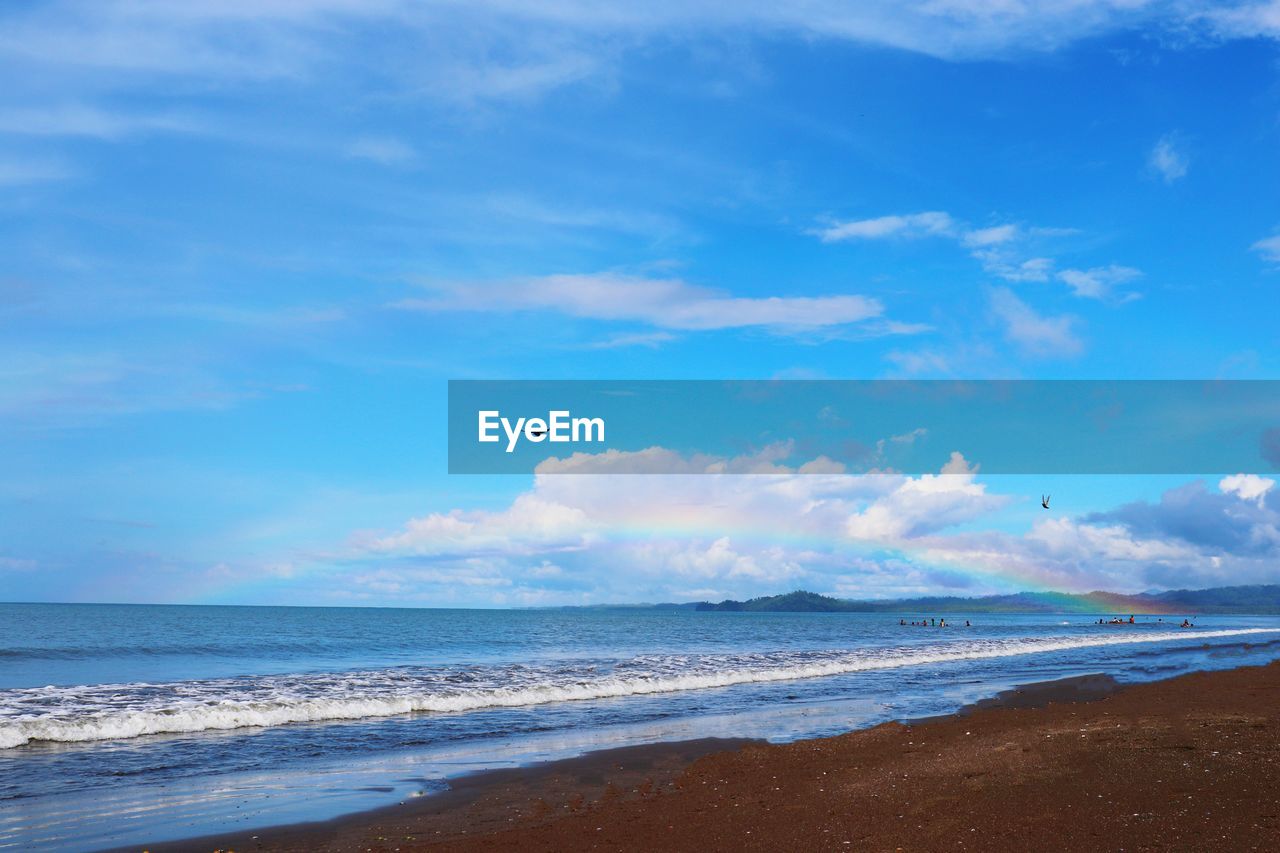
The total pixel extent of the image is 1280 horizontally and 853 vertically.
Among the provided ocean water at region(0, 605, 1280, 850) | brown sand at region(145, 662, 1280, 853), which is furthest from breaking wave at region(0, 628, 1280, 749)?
brown sand at region(145, 662, 1280, 853)

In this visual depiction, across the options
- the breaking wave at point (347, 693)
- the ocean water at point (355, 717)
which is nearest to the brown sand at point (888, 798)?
the ocean water at point (355, 717)

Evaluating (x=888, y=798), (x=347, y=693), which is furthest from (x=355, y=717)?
(x=888, y=798)

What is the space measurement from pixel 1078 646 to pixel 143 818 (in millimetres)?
62118

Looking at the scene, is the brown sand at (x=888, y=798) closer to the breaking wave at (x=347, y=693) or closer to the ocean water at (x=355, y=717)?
the ocean water at (x=355, y=717)

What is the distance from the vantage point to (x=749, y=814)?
1223 centimetres

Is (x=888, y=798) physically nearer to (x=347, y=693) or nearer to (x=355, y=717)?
(x=355, y=717)

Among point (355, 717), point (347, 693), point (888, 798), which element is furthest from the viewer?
point (347, 693)

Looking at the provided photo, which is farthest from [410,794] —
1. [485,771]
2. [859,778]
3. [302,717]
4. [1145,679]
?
[1145,679]

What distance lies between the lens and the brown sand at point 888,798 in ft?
33.6

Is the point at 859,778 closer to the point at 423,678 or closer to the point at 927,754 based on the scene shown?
the point at 927,754

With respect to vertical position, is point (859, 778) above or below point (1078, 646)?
above

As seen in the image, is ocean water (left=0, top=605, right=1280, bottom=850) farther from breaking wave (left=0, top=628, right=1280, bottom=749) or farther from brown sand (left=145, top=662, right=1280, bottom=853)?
brown sand (left=145, top=662, right=1280, bottom=853)

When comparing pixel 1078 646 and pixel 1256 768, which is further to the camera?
pixel 1078 646

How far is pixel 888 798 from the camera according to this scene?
40.8ft
